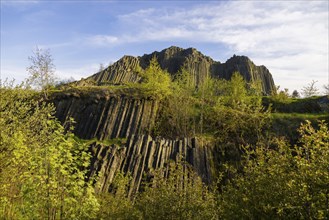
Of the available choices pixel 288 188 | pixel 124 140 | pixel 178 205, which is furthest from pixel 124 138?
pixel 288 188

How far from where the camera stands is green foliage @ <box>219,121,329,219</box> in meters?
6.33

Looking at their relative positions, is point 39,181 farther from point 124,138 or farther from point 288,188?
point 124,138

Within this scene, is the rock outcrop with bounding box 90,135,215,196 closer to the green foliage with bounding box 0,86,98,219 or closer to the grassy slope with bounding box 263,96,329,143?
the grassy slope with bounding box 263,96,329,143

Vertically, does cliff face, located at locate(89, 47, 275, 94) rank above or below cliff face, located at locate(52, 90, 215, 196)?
above

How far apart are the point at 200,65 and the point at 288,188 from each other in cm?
6004

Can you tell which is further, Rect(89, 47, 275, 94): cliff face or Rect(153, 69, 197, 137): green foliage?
Rect(89, 47, 275, 94): cliff face

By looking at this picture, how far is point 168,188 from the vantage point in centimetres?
1010

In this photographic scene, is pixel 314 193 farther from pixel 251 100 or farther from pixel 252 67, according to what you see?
pixel 252 67

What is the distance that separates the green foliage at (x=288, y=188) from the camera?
633cm

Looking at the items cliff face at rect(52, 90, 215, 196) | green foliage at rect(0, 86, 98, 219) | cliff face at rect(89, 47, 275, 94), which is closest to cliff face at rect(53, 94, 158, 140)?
cliff face at rect(52, 90, 215, 196)

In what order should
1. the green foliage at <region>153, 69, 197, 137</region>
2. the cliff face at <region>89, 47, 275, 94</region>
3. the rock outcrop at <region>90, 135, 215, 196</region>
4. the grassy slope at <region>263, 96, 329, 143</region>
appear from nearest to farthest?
the rock outcrop at <region>90, 135, 215, 196</region>
the grassy slope at <region>263, 96, 329, 143</region>
the green foliage at <region>153, 69, 197, 137</region>
the cliff face at <region>89, 47, 275, 94</region>

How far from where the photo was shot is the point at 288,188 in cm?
688

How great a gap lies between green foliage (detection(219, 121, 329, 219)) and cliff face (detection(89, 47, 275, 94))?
48.8 metres

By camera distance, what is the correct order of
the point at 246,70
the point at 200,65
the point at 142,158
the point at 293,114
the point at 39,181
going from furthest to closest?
the point at 200,65, the point at 246,70, the point at 293,114, the point at 142,158, the point at 39,181
